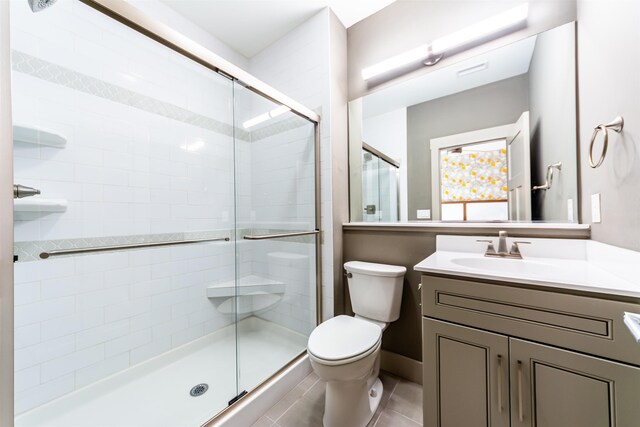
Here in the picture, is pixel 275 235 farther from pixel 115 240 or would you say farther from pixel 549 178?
pixel 549 178

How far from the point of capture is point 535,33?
131cm

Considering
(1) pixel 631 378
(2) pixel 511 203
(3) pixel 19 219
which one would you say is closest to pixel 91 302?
(3) pixel 19 219

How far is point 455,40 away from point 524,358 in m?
1.74

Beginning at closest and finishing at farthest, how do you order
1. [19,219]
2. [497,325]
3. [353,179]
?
1. [497,325]
2. [19,219]
3. [353,179]

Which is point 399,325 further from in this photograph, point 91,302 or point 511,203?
point 91,302

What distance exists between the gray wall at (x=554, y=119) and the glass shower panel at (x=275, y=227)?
134cm

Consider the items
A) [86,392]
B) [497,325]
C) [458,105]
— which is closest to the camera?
[497,325]

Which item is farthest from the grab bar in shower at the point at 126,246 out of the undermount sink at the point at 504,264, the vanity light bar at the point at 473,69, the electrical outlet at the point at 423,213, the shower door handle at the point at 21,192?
the vanity light bar at the point at 473,69

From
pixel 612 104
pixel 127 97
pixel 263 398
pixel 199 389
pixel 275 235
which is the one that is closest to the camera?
pixel 612 104

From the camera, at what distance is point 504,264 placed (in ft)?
3.90

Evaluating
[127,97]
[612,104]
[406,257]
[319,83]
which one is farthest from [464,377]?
[127,97]

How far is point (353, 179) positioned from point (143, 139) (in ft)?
5.05

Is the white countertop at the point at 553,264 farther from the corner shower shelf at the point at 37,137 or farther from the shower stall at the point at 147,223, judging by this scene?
the corner shower shelf at the point at 37,137

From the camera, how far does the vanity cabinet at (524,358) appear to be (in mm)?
716
